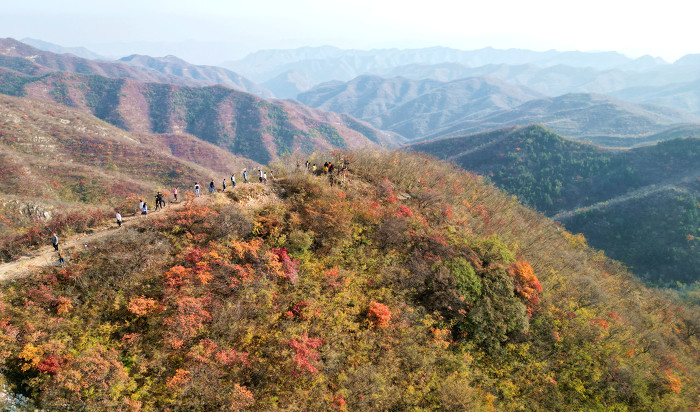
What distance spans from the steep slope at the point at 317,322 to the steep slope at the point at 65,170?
812 cm

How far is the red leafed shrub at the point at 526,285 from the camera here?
22337 millimetres

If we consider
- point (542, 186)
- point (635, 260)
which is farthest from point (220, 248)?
point (542, 186)

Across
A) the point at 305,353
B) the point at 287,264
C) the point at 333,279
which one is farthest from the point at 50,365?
the point at 333,279

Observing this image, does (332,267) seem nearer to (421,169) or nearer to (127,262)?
(127,262)

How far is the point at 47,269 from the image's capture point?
15156 mm

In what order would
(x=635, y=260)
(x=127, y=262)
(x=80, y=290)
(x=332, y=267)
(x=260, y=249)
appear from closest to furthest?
1. (x=80, y=290)
2. (x=127, y=262)
3. (x=260, y=249)
4. (x=332, y=267)
5. (x=635, y=260)

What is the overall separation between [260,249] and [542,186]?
143 meters

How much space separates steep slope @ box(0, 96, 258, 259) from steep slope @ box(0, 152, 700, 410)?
812 cm

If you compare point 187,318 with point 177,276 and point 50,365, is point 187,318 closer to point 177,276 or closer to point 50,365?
point 177,276

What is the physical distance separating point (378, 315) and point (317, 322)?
380 cm

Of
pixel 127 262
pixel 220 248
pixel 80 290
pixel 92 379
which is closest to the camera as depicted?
pixel 92 379

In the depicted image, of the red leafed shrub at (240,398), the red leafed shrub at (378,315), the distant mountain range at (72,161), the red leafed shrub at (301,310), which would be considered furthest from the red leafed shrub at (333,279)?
the distant mountain range at (72,161)

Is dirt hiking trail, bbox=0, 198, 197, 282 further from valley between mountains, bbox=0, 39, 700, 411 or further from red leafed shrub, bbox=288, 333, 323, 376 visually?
red leafed shrub, bbox=288, 333, 323, 376

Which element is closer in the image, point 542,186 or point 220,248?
point 220,248
